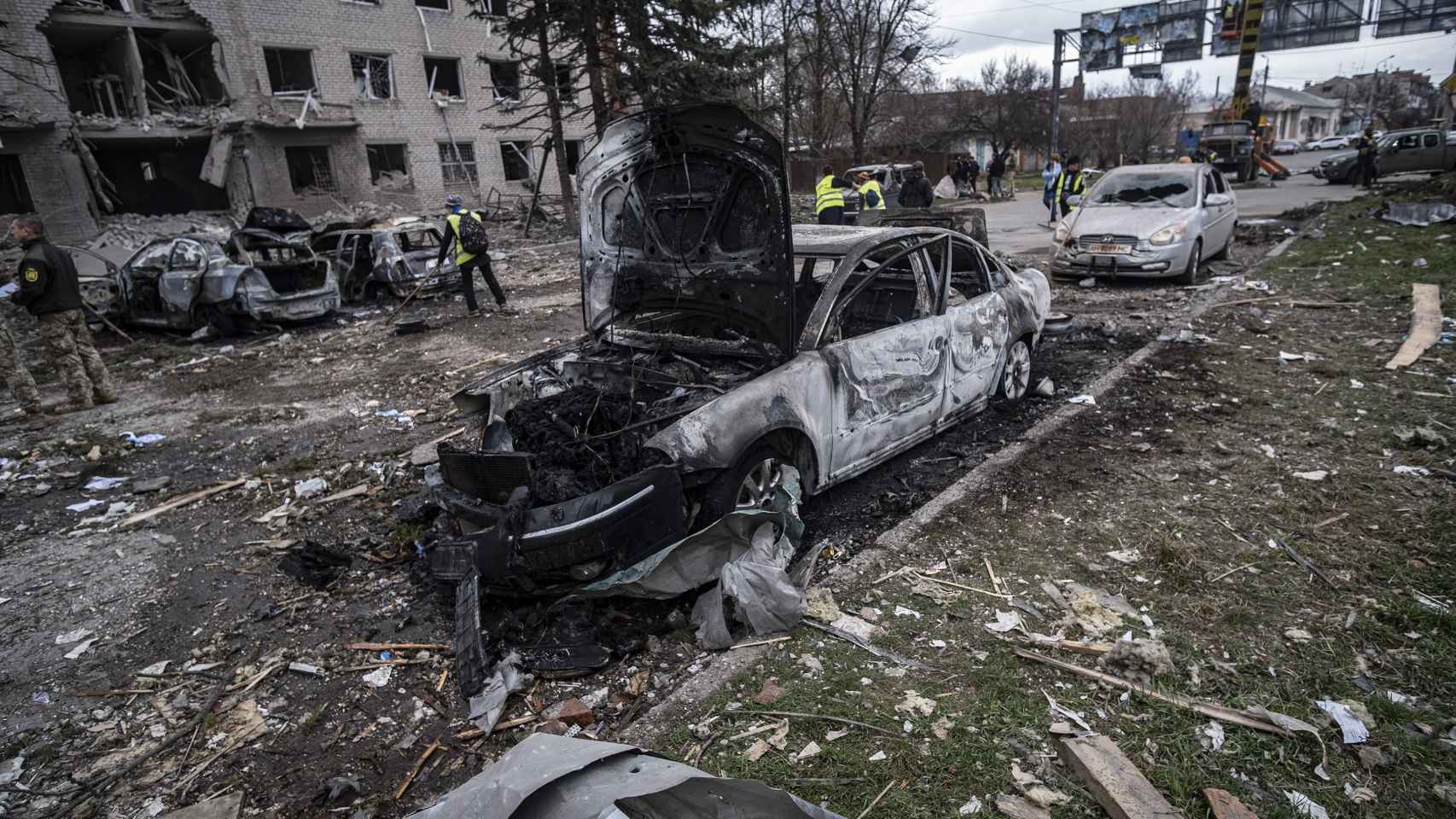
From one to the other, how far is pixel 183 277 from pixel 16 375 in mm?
3510

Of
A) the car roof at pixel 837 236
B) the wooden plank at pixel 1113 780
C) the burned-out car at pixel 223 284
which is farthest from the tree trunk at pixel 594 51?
the wooden plank at pixel 1113 780

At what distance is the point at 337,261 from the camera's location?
12742mm

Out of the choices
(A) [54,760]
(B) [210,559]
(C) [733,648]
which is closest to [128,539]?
(B) [210,559]

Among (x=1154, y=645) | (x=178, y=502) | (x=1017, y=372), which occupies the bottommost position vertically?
(x=1154, y=645)

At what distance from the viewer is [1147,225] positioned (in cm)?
1023

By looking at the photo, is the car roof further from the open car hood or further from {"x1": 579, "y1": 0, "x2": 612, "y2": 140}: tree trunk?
{"x1": 579, "y1": 0, "x2": 612, "y2": 140}: tree trunk

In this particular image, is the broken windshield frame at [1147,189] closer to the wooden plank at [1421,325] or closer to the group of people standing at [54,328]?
the wooden plank at [1421,325]

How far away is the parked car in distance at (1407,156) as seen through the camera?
23.3 m

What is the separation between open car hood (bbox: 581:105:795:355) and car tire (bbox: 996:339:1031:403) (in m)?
2.57

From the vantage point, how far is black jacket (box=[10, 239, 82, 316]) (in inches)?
278

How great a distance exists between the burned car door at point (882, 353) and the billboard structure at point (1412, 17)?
40.7m

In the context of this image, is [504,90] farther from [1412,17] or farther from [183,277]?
[1412,17]

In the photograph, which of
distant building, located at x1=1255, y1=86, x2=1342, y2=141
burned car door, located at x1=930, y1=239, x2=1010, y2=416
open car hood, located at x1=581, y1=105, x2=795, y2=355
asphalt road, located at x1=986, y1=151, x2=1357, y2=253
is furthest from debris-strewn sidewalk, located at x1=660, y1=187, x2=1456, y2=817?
distant building, located at x1=1255, y1=86, x2=1342, y2=141


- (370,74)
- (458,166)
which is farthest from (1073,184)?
(370,74)
